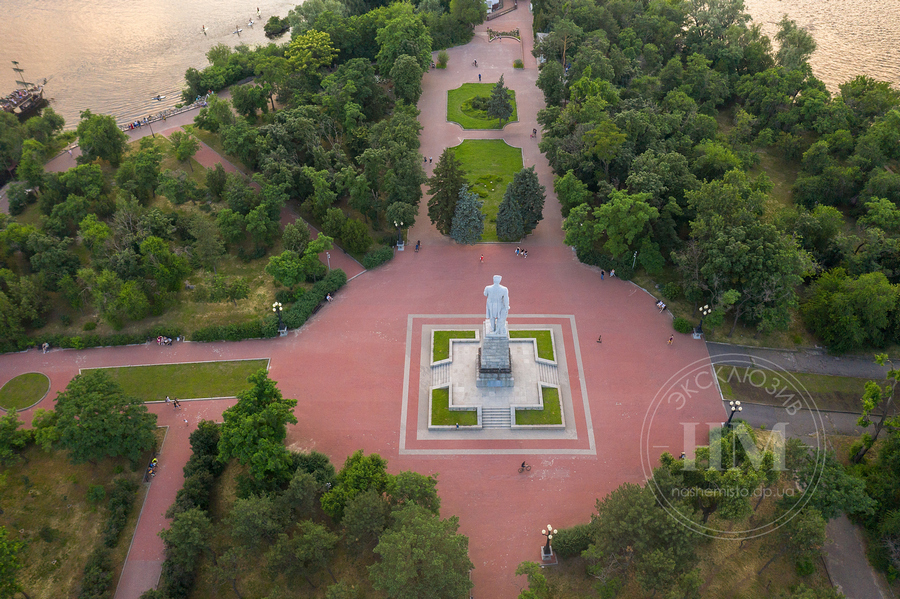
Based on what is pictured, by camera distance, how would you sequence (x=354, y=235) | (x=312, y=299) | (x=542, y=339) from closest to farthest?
(x=542, y=339) → (x=312, y=299) → (x=354, y=235)

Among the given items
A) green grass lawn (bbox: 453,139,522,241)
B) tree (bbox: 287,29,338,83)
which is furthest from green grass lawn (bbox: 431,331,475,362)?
tree (bbox: 287,29,338,83)

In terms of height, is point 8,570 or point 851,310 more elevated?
point 851,310

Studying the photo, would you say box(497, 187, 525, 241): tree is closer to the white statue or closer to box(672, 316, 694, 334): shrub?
the white statue

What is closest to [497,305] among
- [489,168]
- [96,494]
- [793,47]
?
[489,168]

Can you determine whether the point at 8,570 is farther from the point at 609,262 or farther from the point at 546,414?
the point at 609,262

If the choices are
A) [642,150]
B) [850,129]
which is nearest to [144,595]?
[642,150]

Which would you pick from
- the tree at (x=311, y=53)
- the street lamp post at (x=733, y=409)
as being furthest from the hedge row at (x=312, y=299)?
the street lamp post at (x=733, y=409)

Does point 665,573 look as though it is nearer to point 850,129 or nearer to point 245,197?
point 245,197
